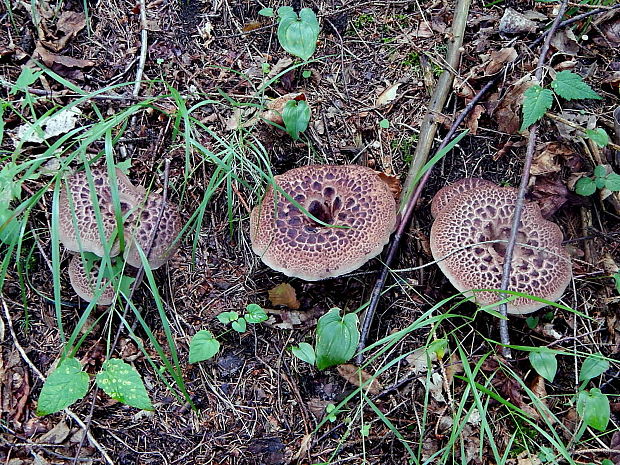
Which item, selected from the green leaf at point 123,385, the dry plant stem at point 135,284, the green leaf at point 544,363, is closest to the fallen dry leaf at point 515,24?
the green leaf at point 544,363

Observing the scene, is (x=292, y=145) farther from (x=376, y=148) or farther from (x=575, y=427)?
(x=575, y=427)

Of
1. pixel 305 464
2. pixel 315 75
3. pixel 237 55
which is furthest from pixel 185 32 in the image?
pixel 305 464

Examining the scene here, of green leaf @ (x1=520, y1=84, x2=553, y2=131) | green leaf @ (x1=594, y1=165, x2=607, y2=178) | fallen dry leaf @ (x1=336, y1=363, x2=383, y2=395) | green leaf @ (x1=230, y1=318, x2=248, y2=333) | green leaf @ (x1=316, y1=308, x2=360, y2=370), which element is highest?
green leaf @ (x1=520, y1=84, x2=553, y2=131)

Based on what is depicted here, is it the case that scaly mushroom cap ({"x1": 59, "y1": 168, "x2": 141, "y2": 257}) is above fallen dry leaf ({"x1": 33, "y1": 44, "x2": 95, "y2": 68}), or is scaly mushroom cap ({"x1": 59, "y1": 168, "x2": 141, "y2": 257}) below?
below

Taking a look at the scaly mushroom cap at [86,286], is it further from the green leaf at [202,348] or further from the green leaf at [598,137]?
the green leaf at [598,137]

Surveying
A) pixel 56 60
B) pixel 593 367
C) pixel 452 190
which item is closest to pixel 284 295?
pixel 452 190

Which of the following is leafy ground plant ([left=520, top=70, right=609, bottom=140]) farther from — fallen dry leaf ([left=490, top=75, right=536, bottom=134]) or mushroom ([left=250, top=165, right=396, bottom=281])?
mushroom ([left=250, top=165, right=396, bottom=281])

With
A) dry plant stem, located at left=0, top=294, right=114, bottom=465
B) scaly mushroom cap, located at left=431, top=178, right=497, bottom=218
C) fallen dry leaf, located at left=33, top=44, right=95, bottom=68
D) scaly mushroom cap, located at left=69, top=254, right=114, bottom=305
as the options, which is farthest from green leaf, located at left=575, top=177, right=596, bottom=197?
fallen dry leaf, located at left=33, top=44, right=95, bottom=68
